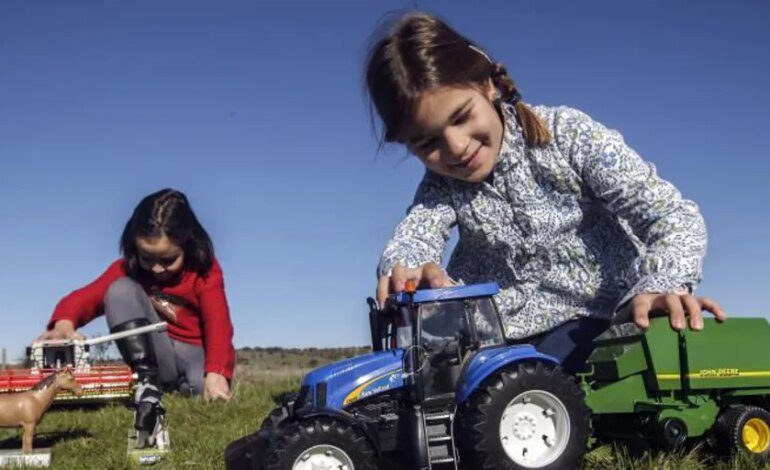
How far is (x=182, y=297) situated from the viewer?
8320 mm

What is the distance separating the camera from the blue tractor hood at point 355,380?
3.54m

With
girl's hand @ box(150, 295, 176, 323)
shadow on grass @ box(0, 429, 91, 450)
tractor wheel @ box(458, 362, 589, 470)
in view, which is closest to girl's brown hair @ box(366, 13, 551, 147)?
tractor wheel @ box(458, 362, 589, 470)

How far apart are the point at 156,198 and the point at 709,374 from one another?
570 cm

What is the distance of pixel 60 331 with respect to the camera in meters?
7.45

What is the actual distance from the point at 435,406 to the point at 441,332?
33 centimetres

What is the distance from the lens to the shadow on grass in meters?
5.57

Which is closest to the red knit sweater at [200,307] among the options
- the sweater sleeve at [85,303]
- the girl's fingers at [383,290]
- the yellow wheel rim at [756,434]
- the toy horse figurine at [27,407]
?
the sweater sleeve at [85,303]

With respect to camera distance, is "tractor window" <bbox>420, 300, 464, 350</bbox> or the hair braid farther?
the hair braid

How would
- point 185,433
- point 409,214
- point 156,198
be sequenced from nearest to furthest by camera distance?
point 409,214 < point 185,433 < point 156,198

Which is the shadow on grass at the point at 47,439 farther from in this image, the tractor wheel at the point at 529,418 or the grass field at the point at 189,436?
the tractor wheel at the point at 529,418

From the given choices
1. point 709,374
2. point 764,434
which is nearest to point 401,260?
point 709,374

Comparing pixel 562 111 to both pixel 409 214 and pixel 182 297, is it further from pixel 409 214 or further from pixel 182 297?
pixel 182 297

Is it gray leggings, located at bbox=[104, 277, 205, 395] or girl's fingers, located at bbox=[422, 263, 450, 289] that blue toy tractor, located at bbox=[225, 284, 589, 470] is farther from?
gray leggings, located at bbox=[104, 277, 205, 395]

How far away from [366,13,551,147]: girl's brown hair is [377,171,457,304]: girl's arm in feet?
1.61
